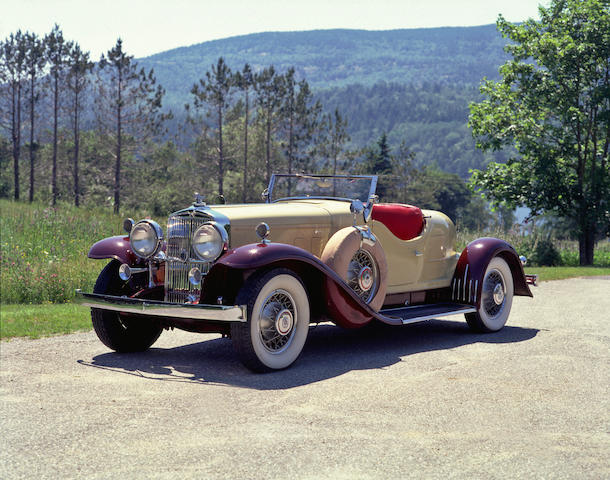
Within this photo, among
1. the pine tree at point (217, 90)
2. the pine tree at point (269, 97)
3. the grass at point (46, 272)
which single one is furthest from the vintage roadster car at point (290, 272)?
the pine tree at point (269, 97)

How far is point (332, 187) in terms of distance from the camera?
8.47 meters

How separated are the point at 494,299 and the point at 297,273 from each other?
311cm

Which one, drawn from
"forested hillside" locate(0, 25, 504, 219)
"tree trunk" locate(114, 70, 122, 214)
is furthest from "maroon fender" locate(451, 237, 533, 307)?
"tree trunk" locate(114, 70, 122, 214)

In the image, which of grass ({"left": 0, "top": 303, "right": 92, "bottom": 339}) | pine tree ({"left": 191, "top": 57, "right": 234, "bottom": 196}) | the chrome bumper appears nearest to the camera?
the chrome bumper

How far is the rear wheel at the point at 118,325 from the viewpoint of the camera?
23.7 feet

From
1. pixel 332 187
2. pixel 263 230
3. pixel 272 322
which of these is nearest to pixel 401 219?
pixel 332 187

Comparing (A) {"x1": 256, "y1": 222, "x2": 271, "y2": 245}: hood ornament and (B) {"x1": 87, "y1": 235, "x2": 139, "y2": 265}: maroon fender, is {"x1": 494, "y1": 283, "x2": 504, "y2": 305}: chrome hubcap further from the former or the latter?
(B) {"x1": 87, "y1": 235, "x2": 139, "y2": 265}: maroon fender

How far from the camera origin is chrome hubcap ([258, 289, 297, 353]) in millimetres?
6406

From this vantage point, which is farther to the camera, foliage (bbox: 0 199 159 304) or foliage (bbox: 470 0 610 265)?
foliage (bbox: 470 0 610 265)

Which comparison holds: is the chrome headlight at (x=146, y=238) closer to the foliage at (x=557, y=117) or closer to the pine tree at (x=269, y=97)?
the foliage at (x=557, y=117)

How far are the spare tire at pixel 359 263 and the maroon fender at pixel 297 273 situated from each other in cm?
21

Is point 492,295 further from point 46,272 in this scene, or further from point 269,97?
point 269,97

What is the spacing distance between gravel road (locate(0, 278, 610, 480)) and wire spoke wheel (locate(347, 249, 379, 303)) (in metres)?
0.61

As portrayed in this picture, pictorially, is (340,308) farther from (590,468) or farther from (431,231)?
(590,468)
